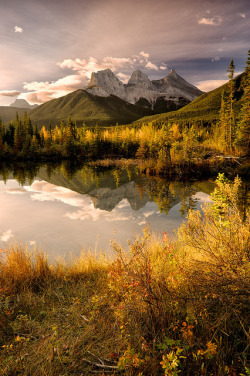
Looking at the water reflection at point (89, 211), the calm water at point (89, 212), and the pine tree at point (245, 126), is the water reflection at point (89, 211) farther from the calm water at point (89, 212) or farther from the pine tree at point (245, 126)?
the pine tree at point (245, 126)

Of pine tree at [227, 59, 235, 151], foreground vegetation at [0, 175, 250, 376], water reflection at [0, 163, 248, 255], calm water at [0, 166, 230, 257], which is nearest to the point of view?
foreground vegetation at [0, 175, 250, 376]

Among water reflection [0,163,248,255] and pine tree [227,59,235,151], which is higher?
pine tree [227,59,235,151]

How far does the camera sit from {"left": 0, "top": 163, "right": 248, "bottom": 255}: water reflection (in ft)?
34.3

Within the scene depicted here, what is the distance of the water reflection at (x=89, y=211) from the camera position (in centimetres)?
1045

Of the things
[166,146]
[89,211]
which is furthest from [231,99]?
[89,211]

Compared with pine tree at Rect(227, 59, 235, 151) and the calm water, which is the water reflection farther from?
pine tree at Rect(227, 59, 235, 151)

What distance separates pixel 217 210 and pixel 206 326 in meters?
4.03

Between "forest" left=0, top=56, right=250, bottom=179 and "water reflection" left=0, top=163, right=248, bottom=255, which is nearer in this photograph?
"water reflection" left=0, top=163, right=248, bottom=255

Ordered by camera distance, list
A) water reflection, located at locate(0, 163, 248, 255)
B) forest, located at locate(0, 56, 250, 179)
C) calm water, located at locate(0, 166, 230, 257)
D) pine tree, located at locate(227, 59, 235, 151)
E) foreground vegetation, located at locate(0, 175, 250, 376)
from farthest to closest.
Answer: pine tree, located at locate(227, 59, 235, 151) < forest, located at locate(0, 56, 250, 179) < water reflection, located at locate(0, 163, 248, 255) < calm water, located at locate(0, 166, 230, 257) < foreground vegetation, located at locate(0, 175, 250, 376)

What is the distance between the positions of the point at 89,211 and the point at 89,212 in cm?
27

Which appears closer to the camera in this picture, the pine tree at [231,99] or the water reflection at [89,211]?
the water reflection at [89,211]

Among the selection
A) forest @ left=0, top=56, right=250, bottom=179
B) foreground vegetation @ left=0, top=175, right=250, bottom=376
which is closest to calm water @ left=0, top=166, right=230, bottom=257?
foreground vegetation @ left=0, top=175, right=250, bottom=376

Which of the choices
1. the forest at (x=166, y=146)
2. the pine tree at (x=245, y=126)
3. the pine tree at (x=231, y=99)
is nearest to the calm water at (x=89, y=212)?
the forest at (x=166, y=146)

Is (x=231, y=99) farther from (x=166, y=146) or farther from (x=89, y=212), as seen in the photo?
(x=89, y=212)
